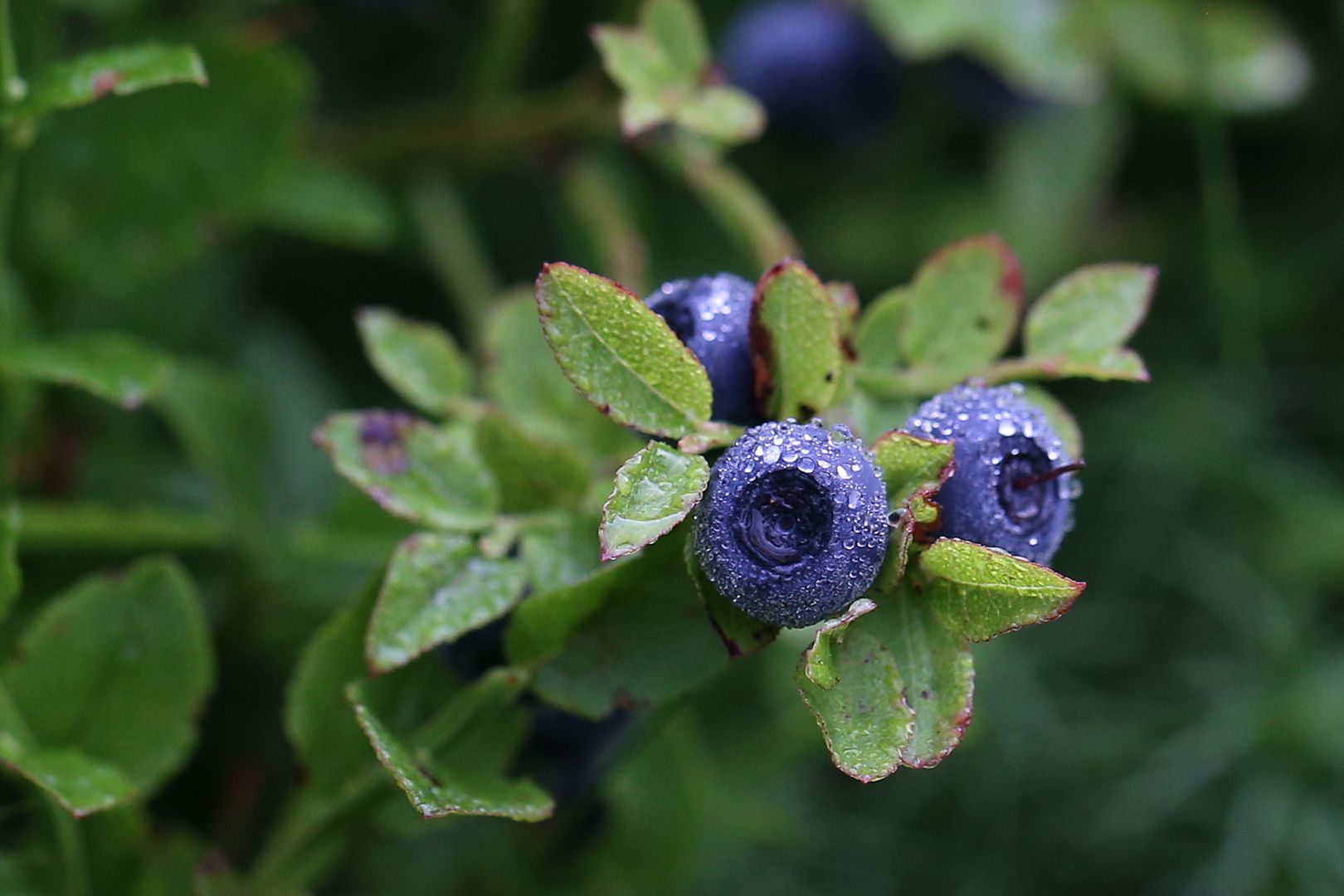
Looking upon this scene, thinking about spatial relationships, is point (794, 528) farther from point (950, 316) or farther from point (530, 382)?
point (530, 382)

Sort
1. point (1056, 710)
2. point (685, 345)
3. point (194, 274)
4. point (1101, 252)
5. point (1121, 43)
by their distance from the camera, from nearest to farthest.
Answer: point (685, 345) → point (194, 274) → point (1121, 43) → point (1056, 710) → point (1101, 252)

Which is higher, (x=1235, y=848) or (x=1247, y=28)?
(x=1247, y=28)

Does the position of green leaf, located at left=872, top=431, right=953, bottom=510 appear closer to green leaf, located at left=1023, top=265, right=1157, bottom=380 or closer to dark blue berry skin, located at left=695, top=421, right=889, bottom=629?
dark blue berry skin, located at left=695, top=421, right=889, bottom=629

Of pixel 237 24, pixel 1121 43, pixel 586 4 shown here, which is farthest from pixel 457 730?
pixel 1121 43

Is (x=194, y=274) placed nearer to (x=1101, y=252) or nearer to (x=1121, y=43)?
(x=1121, y=43)

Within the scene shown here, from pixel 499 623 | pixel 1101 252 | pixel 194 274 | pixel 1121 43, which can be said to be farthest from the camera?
pixel 1101 252

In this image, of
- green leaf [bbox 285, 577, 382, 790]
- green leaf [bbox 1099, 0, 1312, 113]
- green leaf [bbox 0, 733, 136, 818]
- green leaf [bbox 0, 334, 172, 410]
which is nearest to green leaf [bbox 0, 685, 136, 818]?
green leaf [bbox 0, 733, 136, 818]

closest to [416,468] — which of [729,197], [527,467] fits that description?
[527,467]
